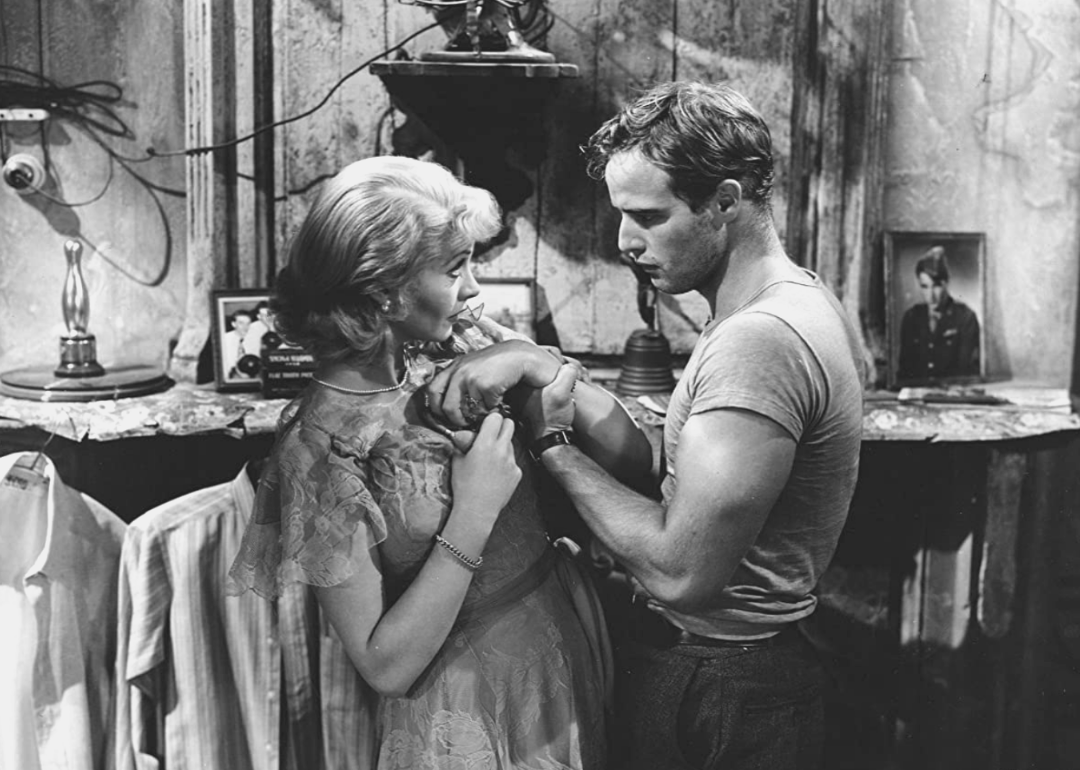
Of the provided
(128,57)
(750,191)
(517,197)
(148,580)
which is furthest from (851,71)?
(148,580)

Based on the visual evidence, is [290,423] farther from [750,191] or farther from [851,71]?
[851,71]

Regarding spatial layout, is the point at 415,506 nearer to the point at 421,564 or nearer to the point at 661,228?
the point at 421,564

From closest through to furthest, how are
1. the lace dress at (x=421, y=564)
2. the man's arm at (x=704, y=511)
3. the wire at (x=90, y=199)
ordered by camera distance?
the man's arm at (x=704, y=511) < the lace dress at (x=421, y=564) < the wire at (x=90, y=199)

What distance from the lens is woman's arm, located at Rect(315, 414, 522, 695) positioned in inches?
70.3

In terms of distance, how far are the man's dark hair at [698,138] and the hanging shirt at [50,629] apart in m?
1.40

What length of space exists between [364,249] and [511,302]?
131 cm

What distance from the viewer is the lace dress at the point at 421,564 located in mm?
1821

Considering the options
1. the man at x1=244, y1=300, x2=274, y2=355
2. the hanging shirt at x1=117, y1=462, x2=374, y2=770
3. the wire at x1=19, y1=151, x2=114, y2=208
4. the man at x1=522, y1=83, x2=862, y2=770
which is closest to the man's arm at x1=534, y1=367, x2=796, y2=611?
the man at x1=522, y1=83, x2=862, y2=770

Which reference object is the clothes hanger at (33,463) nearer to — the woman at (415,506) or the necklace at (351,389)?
the woman at (415,506)

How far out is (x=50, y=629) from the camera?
2307 millimetres

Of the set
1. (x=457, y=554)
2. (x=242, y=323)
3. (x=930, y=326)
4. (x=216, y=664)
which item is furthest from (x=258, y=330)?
(x=930, y=326)

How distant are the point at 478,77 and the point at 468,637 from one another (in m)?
1.40

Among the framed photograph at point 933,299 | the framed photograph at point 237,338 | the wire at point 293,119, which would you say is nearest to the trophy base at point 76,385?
the framed photograph at point 237,338

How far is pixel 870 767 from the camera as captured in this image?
3330 mm
